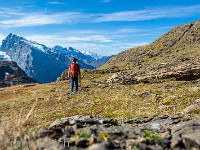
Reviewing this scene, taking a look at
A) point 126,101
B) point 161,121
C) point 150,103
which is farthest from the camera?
point 126,101

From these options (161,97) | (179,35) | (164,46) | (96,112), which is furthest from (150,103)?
(179,35)

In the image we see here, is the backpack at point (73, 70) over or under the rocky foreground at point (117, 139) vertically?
over

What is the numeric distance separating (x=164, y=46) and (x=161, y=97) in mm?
100261

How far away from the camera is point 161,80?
25547 mm

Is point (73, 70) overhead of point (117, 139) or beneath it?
overhead

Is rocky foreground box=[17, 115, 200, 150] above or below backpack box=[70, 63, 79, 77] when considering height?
below

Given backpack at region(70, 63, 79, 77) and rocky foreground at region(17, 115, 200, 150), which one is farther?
backpack at region(70, 63, 79, 77)

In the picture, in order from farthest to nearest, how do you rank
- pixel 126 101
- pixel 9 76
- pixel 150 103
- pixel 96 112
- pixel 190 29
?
pixel 190 29 → pixel 126 101 → pixel 150 103 → pixel 96 112 → pixel 9 76

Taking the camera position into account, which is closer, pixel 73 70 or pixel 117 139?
pixel 117 139

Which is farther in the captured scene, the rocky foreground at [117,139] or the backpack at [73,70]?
the backpack at [73,70]

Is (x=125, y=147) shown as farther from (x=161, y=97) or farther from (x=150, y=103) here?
(x=161, y=97)

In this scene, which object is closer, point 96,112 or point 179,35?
point 96,112

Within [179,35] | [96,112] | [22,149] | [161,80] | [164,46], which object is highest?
[179,35]

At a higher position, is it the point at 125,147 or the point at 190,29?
the point at 190,29
